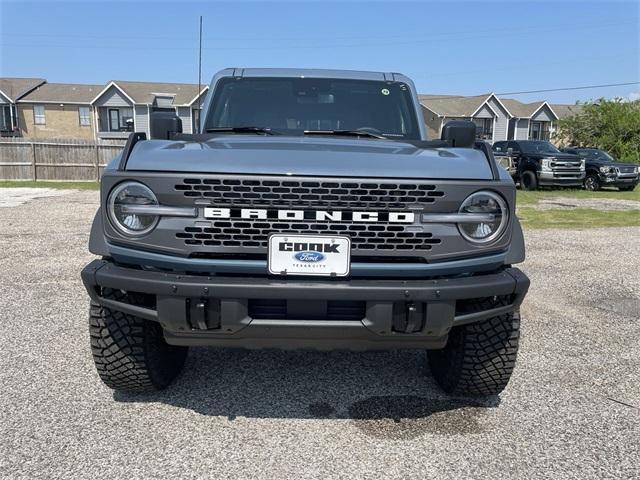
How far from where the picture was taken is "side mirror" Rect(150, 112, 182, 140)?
348 centimetres

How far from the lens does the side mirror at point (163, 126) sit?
11.4 feet

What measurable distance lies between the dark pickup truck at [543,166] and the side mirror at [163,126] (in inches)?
639

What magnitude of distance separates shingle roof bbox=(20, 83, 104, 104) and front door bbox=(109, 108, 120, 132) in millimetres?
1910

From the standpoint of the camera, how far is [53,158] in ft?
72.5

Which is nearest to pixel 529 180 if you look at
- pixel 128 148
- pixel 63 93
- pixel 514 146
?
pixel 514 146

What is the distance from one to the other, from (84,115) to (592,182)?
131 ft

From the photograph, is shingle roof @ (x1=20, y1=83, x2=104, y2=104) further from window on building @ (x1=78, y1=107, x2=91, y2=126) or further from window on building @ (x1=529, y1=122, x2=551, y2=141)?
window on building @ (x1=529, y1=122, x2=551, y2=141)

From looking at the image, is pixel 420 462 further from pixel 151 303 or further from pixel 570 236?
pixel 570 236

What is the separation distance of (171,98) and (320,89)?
148 feet

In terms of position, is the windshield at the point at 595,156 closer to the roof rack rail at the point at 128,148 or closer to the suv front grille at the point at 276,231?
the suv front grille at the point at 276,231

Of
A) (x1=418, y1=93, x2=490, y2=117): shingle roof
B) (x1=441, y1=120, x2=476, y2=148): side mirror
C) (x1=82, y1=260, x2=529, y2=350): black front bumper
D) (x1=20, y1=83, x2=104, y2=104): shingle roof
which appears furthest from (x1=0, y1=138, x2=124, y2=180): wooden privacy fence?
(x1=418, y1=93, x2=490, y2=117): shingle roof

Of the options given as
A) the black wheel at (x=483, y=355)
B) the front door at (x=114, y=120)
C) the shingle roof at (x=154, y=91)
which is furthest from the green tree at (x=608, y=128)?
the front door at (x=114, y=120)

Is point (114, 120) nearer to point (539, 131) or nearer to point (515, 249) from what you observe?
point (539, 131)

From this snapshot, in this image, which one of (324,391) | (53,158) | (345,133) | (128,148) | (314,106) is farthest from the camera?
(53,158)
